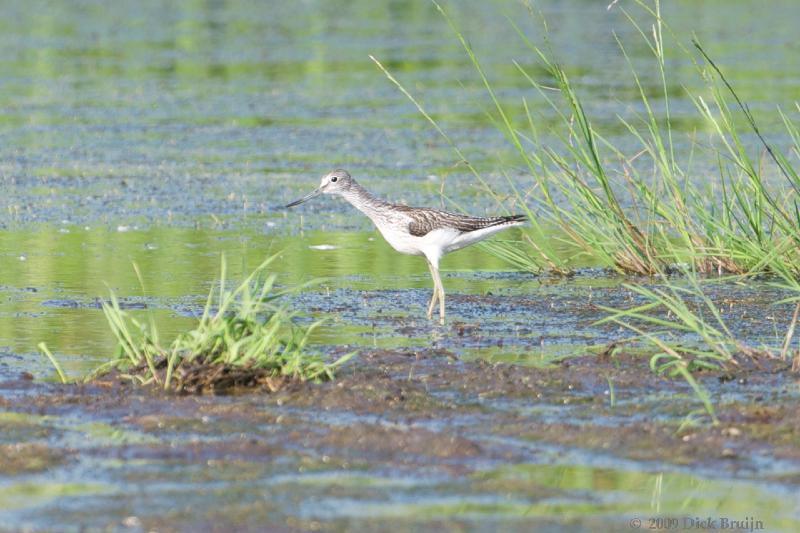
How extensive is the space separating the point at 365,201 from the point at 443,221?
719mm

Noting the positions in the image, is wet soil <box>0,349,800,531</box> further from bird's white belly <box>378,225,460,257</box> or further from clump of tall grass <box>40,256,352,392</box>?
bird's white belly <box>378,225,460,257</box>

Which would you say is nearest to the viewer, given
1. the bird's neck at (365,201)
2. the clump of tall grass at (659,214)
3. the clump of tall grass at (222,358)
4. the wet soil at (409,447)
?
the wet soil at (409,447)

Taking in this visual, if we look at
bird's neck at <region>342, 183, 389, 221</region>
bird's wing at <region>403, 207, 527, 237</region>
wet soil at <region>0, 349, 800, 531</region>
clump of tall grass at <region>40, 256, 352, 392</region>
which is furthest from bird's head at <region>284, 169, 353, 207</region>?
clump of tall grass at <region>40, 256, 352, 392</region>

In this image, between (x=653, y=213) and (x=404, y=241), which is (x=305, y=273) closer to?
(x=404, y=241)

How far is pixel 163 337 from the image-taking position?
817 centimetres

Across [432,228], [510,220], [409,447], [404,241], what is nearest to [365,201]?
[404,241]

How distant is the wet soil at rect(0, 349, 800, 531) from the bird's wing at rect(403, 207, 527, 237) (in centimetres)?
249

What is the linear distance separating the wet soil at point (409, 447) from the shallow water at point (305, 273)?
0.05ft

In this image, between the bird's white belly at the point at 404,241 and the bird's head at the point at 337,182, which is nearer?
the bird's white belly at the point at 404,241

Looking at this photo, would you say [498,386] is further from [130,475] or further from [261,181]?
[261,181]

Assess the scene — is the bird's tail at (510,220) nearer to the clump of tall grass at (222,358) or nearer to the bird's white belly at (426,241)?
the bird's white belly at (426,241)

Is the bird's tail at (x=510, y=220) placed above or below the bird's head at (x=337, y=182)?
below

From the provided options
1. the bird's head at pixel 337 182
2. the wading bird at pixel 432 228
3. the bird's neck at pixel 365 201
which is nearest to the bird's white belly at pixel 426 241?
the wading bird at pixel 432 228

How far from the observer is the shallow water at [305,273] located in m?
5.26
